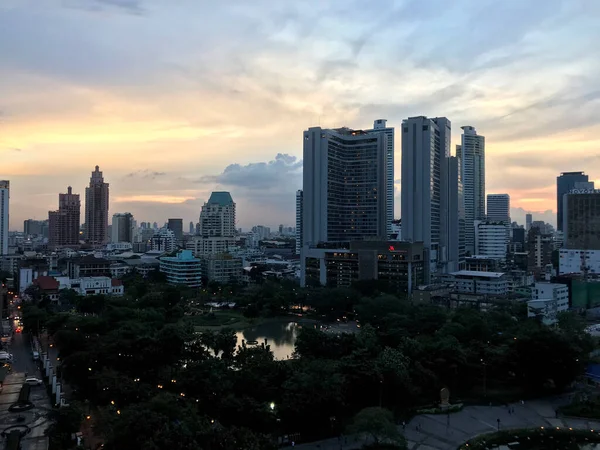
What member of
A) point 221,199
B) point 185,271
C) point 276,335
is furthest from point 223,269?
point 221,199

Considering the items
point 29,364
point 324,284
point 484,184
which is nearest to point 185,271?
point 324,284

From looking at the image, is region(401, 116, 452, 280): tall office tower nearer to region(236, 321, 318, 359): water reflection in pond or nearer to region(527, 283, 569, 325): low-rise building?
region(527, 283, 569, 325): low-rise building

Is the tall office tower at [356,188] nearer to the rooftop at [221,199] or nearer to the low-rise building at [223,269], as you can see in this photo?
the low-rise building at [223,269]

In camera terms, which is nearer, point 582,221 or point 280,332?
point 280,332

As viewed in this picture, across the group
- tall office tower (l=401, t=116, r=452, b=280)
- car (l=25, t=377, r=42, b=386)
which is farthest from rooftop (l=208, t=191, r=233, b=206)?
car (l=25, t=377, r=42, b=386)

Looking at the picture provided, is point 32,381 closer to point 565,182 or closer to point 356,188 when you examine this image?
point 356,188

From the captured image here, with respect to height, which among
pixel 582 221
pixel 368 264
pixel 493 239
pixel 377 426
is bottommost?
pixel 377 426
